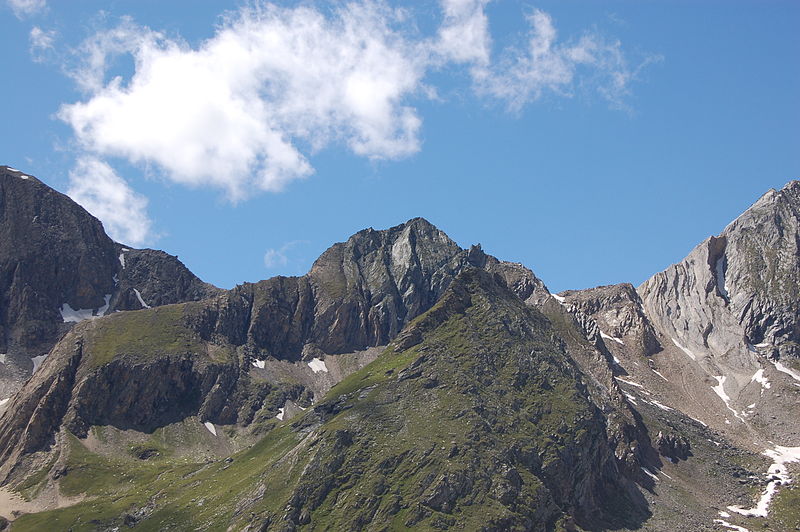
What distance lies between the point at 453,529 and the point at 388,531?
15.7 meters

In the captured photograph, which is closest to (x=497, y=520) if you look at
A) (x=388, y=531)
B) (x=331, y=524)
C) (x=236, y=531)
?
(x=388, y=531)

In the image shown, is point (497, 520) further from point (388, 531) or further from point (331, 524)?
point (331, 524)

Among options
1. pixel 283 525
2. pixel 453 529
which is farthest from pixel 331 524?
pixel 453 529

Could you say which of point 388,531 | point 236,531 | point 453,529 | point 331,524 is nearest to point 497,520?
point 453,529

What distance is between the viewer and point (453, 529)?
641 ft

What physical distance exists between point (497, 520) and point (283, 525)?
5249 cm

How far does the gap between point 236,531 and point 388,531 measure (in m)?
38.0

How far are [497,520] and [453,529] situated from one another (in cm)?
1181

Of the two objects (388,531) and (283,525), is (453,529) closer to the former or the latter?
(388,531)

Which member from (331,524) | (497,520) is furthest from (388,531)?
(497,520)

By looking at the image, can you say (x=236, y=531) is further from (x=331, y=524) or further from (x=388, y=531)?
(x=388, y=531)

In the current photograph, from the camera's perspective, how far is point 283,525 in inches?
7736

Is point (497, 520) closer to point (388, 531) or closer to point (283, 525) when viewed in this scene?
point (388, 531)

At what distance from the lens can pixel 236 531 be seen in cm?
19962
